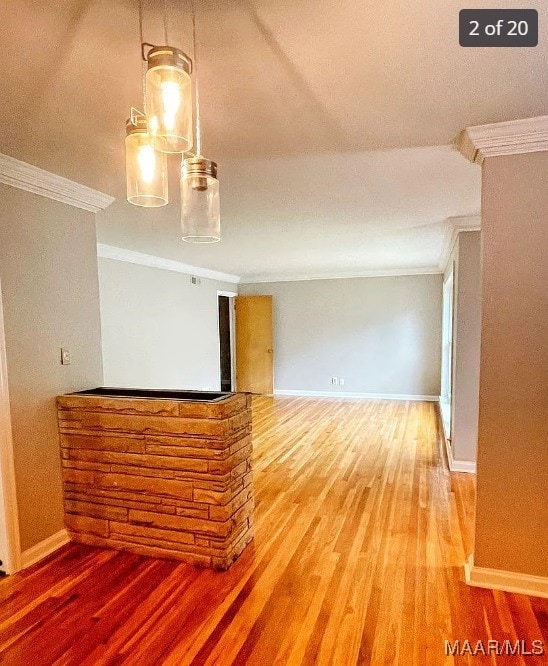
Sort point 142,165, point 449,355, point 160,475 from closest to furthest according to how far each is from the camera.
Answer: point 142,165 < point 160,475 < point 449,355

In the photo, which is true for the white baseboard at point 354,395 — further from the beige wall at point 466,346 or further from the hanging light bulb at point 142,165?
the hanging light bulb at point 142,165

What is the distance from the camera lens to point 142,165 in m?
1.28

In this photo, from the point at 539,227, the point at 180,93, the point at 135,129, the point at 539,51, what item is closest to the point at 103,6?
the point at 135,129

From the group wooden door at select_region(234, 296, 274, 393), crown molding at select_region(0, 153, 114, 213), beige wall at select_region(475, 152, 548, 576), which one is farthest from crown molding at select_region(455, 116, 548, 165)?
wooden door at select_region(234, 296, 274, 393)

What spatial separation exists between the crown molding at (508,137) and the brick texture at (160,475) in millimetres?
1860

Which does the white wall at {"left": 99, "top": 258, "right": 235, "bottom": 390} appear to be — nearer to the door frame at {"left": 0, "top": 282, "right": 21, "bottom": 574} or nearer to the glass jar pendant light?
the door frame at {"left": 0, "top": 282, "right": 21, "bottom": 574}

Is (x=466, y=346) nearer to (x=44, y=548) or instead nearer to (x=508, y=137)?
(x=508, y=137)

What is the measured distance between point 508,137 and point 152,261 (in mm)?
4414

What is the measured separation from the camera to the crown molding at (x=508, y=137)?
1.86m

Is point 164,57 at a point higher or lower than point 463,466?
higher

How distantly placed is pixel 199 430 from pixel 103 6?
6.15 feet

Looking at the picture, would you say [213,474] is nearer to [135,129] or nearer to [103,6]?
[135,129]

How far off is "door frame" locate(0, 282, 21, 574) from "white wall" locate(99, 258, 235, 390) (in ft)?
7.73

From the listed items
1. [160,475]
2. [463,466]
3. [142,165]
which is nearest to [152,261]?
[160,475]
